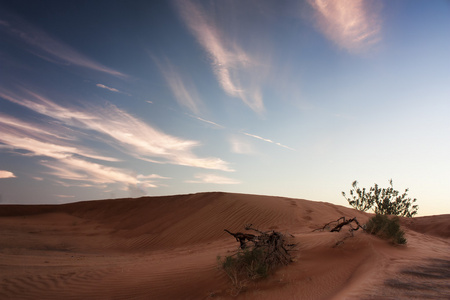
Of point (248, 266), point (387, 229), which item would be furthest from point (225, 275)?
point (387, 229)

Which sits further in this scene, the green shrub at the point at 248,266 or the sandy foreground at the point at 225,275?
the green shrub at the point at 248,266

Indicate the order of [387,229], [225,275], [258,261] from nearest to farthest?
[258,261]
[225,275]
[387,229]

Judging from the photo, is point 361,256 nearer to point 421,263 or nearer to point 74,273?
point 421,263

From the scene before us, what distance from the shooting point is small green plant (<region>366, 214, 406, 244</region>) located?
267 inches

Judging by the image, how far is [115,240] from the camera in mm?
14859

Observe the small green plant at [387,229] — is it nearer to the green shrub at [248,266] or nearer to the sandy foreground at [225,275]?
the sandy foreground at [225,275]

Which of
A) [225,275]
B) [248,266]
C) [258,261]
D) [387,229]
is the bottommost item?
[225,275]

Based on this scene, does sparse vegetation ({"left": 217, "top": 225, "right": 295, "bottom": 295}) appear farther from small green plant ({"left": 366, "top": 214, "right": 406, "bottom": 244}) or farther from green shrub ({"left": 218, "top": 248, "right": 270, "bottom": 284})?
small green plant ({"left": 366, "top": 214, "right": 406, "bottom": 244})

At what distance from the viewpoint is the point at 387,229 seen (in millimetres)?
6930

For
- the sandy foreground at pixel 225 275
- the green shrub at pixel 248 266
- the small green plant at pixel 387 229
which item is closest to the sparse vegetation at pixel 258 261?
the green shrub at pixel 248 266

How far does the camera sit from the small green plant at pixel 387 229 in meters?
6.79

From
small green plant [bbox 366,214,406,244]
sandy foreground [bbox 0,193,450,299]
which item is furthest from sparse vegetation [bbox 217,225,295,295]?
small green plant [bbox 366,214,406,244]

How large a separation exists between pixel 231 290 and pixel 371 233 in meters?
4.70

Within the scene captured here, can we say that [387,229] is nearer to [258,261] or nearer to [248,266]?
[258,261]
